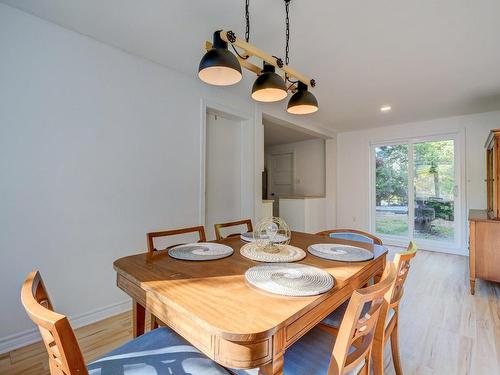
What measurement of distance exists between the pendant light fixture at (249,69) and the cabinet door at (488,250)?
2.38m

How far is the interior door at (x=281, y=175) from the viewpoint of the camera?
615cm

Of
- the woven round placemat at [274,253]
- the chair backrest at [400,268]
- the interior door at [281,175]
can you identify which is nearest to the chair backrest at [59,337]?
the woven round placemat at [274,253]

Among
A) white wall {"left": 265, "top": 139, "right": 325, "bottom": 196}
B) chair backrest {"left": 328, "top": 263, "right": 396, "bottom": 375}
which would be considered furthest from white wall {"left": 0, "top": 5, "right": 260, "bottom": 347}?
white wall {"left": 265, "top": 139, "right": 325, "bottom": 196}

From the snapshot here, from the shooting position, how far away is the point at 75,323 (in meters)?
1.91

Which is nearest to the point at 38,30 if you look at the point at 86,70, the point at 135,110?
the point at 86,70

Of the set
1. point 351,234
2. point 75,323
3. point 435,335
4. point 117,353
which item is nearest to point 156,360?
point 117,353

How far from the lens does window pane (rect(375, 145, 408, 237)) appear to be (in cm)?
461

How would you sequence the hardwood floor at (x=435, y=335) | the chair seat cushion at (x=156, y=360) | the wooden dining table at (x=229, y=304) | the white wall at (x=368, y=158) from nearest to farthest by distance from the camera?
the wooden dining table at (x=229, y=304) → the chair seat cushion at (x=156, y=360) → the hardwood floor at (x=435, y=335) → the white wall at (x=368, y=158)

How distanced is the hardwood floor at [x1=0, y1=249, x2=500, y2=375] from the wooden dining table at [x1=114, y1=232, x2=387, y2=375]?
32.4 inches

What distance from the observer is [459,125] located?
158 inches

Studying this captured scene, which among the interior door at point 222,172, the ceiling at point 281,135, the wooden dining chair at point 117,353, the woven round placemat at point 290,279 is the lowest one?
the wooden dining chair at point 117,353

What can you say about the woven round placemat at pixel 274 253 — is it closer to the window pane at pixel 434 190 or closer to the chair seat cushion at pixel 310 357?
the chair seat cushion at pixel 310 357

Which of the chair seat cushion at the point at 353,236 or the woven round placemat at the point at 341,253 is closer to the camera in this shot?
the woven round placemat at the point at 341,253

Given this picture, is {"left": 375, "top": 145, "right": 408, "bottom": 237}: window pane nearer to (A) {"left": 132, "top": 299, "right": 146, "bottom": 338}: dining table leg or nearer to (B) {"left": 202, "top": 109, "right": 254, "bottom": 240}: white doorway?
(B) {"left": 202, "top": 109, "right": 254, "bottom": 240}: white doorway
